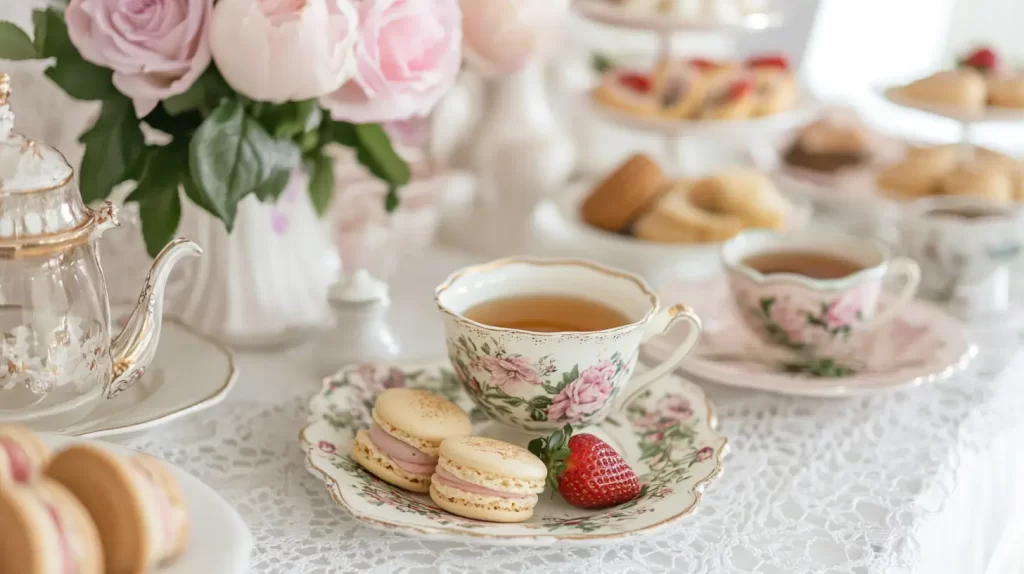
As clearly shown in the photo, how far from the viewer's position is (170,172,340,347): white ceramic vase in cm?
89

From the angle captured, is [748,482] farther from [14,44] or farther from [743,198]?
[14,44]

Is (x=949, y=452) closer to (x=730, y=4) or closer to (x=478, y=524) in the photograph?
(x=478, y=524)

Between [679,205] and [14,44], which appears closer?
[14,44]

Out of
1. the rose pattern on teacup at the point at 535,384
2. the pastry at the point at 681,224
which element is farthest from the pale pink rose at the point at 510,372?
the pastry at the point at 681,224

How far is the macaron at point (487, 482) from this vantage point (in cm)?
63

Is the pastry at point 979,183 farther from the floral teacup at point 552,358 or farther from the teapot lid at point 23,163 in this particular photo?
the teapot lid at point 23,163

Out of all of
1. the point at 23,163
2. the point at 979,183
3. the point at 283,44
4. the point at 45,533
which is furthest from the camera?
the point at 979,183

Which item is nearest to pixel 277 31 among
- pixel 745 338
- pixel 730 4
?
pixel 745 338

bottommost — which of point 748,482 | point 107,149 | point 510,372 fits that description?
point 748,482

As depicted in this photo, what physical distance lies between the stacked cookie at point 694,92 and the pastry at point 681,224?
0.19 metres

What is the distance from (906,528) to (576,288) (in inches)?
12.1

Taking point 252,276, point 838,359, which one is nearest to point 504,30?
point 252,276

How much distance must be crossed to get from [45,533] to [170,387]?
31 centimetres

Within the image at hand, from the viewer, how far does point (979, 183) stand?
1112mm
